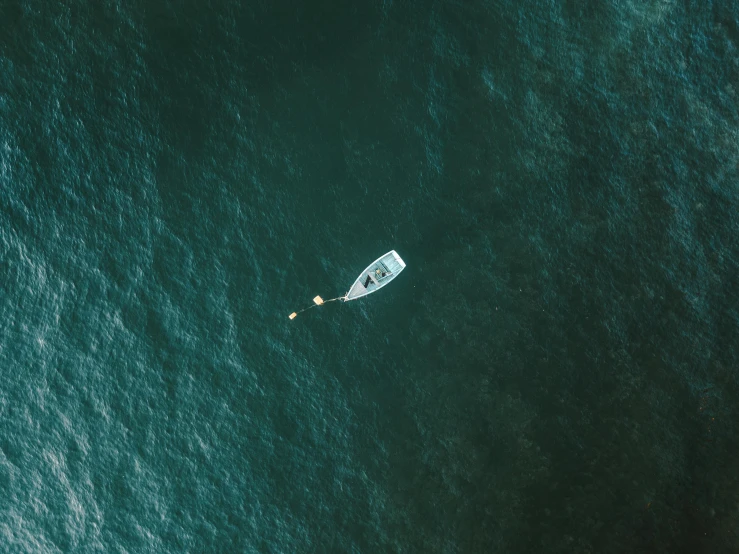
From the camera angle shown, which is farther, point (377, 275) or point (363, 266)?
point (363, 266)

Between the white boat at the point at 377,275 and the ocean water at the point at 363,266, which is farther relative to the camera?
the white boat at the point at 377,275

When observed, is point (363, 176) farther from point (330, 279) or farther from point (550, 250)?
point (550, 250)

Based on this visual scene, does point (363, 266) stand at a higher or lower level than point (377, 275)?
higher

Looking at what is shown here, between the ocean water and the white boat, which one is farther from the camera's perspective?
the white boat

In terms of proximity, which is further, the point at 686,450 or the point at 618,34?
the point at 618,34

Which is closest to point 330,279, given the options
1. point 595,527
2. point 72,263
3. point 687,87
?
point 72,263
